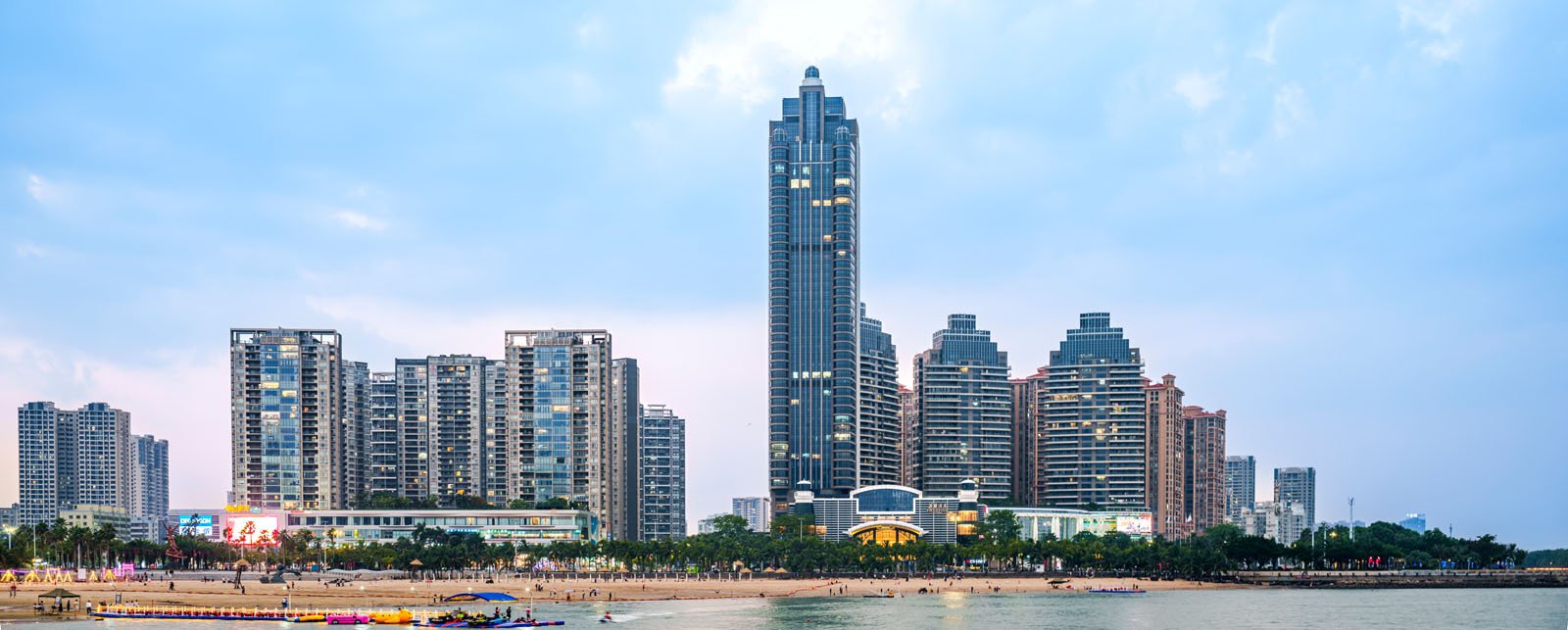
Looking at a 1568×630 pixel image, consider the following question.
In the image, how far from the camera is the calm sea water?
14275 cm

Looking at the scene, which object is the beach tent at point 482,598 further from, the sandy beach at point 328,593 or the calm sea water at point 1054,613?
the calm sea water at point 1054,613

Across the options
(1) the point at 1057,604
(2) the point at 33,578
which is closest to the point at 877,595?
(1) the point at 1057,604

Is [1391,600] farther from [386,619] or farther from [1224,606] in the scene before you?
[386,619]

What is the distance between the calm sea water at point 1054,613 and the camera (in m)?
143

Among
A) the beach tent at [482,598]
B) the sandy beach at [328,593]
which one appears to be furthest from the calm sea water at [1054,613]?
the sandy beach at [328,593]

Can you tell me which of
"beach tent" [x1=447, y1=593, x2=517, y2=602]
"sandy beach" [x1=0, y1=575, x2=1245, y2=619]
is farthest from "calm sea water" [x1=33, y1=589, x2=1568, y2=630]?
"sandy beach" [x1=0, y1=575, x2=1245, y2=619]

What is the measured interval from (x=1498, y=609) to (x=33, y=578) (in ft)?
581

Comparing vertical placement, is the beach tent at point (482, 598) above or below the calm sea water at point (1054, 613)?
above

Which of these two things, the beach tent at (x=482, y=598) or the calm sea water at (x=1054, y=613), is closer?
the calm sea water at (x=1054, y=613)

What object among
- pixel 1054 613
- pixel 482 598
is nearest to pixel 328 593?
pixel 482 598

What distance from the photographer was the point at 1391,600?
196m

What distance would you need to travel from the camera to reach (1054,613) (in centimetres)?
16438

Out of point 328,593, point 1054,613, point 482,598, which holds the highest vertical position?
point 482,598

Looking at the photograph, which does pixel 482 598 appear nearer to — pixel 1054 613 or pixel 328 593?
pixel 328 593
